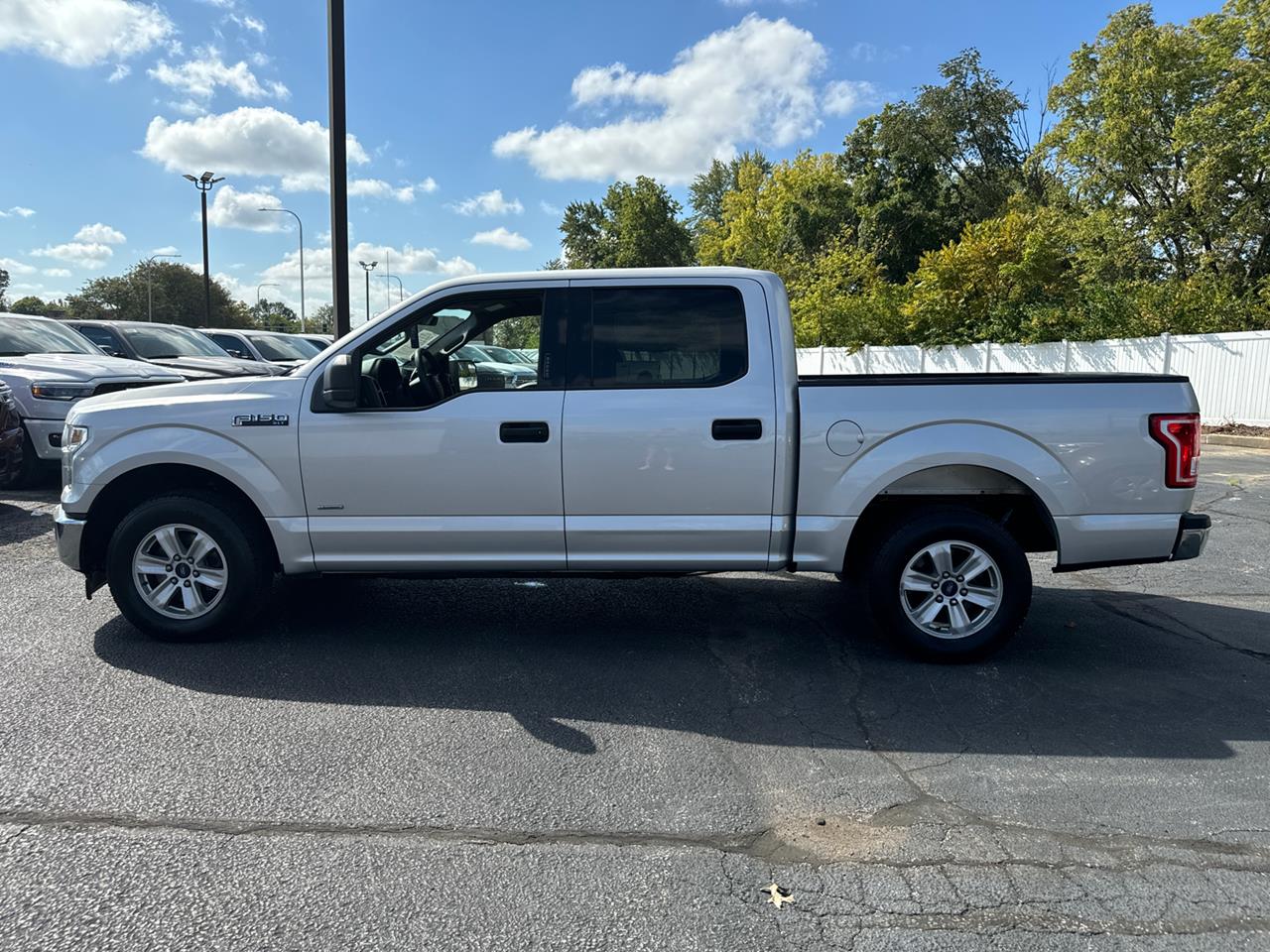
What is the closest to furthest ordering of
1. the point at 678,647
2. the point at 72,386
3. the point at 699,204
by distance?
the point at 678,647 → the point at 72,386 → the point at 699,204

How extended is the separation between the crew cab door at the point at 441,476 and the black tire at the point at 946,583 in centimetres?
175

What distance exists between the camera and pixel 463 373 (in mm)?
5168

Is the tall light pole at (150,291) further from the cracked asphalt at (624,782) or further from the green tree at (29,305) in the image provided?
the cracked asphalt at (624,782)

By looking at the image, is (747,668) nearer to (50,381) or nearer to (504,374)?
(504,374)

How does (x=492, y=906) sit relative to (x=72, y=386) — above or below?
below

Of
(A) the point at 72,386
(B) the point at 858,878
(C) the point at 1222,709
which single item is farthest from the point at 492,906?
(A) the point at 72,386

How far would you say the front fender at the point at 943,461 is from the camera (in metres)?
4.59

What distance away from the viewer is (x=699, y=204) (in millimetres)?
82938

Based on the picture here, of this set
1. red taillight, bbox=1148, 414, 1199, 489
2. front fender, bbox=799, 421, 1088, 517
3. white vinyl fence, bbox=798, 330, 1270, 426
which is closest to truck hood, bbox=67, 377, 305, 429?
front fender, bbox=799, 421, 1088, 517

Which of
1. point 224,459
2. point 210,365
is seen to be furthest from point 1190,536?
point 210,365

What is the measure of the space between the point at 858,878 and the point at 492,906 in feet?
3.87

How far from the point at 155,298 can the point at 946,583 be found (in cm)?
7100

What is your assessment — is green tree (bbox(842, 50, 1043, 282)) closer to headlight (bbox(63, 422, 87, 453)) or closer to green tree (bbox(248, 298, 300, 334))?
headlight (bbox(63, 422, 87, 453))

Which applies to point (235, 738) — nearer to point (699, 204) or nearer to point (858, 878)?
point (858, 878)
